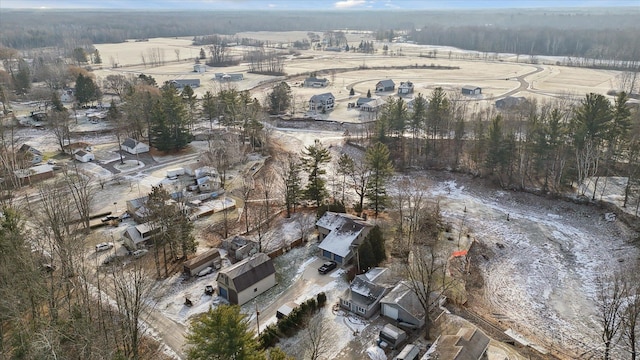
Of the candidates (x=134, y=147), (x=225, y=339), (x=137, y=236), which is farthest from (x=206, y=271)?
(x=134, y=147)

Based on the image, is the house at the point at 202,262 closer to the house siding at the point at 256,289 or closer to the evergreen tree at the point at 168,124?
the house siding at the point at 256,289

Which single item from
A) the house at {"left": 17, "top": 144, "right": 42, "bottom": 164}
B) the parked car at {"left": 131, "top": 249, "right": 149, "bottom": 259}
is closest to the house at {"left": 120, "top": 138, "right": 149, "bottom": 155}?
the house at {"left": 17, "top": 144, "right": 42, "bottom": 164}

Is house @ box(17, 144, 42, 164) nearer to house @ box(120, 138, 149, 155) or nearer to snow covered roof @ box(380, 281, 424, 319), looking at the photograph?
house @ box(120, 138, 149, 155)

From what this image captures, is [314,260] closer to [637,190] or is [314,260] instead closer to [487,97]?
[637,190]

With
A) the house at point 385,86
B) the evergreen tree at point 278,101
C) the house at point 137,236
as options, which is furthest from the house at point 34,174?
the house at point 385,86

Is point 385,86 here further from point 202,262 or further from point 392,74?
point 202,262
